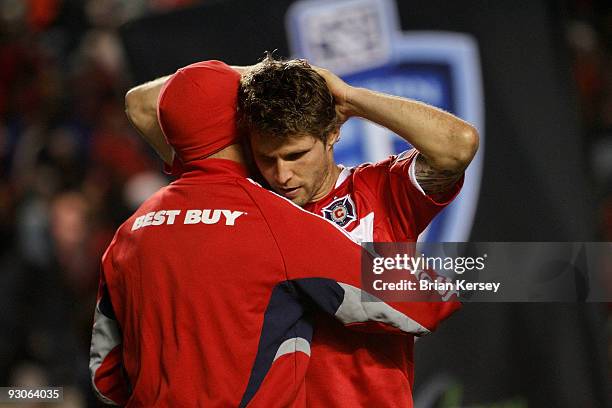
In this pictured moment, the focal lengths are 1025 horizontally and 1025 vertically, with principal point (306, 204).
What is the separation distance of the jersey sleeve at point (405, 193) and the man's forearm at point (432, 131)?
66mm

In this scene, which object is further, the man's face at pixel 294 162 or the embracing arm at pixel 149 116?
the embracing arm at pixel 149 116

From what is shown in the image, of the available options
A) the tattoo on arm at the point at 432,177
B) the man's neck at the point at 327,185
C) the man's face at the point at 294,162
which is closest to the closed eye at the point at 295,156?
the man's face at the point at 294,162

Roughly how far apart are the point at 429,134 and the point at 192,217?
45cm

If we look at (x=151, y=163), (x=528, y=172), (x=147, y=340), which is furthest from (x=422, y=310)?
(x=151, y=163)

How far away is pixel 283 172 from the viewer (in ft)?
6.14

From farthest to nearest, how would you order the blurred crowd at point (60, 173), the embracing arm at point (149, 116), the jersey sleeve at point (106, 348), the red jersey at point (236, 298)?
1. the blurred crowd at point (60, 173)
2. the embracing arm at point (149, 116)
3. the jersey sleeve at point (106, 348)
4. the red jersey at point (236, 298)

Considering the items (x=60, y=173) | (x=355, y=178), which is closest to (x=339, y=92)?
(x=355, y=178)

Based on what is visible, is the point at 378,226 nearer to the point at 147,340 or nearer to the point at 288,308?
the point at 288,308

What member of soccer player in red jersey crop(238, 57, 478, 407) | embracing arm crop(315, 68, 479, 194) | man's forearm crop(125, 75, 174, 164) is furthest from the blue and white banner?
embracing arm crop(315, 68, 479, 194)

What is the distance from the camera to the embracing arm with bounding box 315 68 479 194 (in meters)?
1.82

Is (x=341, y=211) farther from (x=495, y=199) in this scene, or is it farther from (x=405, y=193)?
(x=495, y=199)

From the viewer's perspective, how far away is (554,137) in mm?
2973

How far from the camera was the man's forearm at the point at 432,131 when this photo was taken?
182 cm

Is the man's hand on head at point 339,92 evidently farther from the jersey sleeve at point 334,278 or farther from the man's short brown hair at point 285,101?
the jersey sleeve at point 334,278
